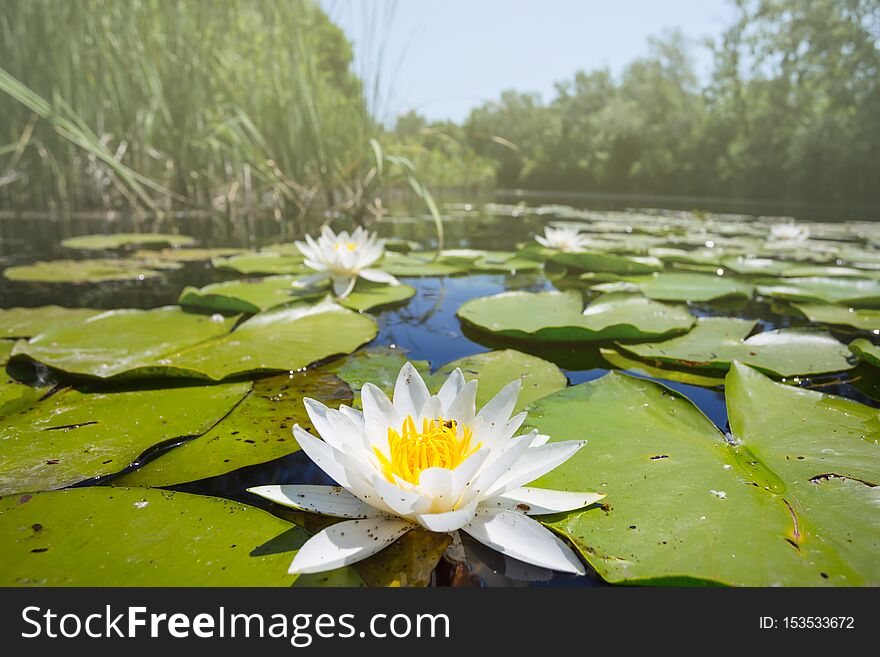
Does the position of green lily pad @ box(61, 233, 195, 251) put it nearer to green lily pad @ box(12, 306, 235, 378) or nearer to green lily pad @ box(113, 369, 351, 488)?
green lily pad @ box(12, 306, 235, 378)

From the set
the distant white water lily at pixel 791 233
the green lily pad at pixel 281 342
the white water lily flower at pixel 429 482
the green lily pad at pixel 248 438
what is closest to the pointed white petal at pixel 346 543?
the white water lily flower at pixel 429 482

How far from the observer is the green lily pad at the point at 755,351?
3.94 ft

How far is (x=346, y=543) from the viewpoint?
0.56 m

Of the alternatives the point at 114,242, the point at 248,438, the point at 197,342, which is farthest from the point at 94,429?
A: the point at 114,242

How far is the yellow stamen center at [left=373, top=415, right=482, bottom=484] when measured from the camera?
0.61 metres

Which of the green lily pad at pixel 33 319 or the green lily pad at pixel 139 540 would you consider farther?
the green lily pad at pixel 33 319

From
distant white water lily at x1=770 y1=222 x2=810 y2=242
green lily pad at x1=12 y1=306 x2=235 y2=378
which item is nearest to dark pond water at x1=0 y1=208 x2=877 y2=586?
green lily pad at x1=12 y1=306 x2=235 y2=378

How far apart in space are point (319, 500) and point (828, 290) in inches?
85.0

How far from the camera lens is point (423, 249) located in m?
3.45

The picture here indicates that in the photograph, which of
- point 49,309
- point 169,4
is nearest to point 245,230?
point 169,4

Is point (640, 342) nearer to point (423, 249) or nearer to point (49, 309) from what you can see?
point (49, 309)

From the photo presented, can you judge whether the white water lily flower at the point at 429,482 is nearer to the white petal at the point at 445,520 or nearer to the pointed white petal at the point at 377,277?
the white petal at the point at 445,520

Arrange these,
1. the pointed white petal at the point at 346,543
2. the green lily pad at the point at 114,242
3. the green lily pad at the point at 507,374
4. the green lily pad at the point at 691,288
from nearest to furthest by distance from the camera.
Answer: the pointed white petal at the point at 346,543 < the green lily pad at the point at 507,374 < the green lily pad at the point at 691,288 < the green lily pad at the point at 114,242

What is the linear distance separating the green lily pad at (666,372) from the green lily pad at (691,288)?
2.28 feet
